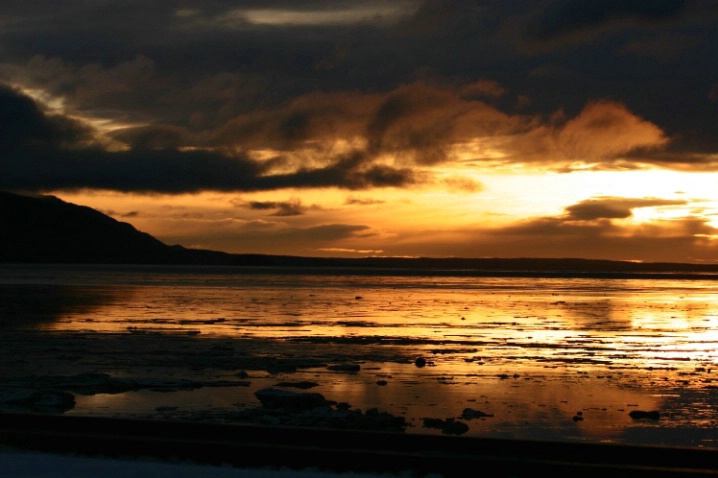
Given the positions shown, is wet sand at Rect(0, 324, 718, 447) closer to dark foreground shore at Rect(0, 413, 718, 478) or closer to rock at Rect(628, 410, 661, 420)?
rock at Rect(628, 410, 661, 420)

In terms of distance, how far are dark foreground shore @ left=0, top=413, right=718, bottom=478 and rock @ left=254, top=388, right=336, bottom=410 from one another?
3.53 m

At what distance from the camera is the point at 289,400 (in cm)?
1523

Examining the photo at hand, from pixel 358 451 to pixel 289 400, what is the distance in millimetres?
4841

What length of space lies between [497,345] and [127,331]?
12577 millimetres

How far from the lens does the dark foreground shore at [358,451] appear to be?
10156 mm

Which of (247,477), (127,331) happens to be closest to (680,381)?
(247,477)

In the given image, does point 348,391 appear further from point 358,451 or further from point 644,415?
point 358,451

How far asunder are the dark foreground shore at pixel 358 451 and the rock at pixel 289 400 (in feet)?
11.6

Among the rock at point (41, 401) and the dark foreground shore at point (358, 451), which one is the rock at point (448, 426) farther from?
the rock at point (41, 401)

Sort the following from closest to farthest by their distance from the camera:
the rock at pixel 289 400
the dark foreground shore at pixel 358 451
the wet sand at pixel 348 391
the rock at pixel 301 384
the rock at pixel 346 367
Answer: the dark foreground shore at pixel 358 451 → the wet sand at pixel 348 391 → the rock at pixel 289 400 → the rock at pixel 301 384 → the rock at pixel 346 367

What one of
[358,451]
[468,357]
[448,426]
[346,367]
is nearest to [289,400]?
[448,426]

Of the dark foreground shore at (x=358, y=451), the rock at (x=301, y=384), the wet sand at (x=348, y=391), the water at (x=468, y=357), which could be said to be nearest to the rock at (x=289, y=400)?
the wet sand at (x=348, y=391)

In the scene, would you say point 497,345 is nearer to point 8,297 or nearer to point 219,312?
point 219,312

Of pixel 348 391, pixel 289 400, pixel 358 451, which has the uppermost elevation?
pixel 358 451
